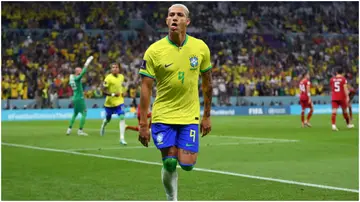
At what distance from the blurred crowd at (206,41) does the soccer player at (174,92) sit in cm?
3267

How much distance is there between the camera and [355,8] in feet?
194

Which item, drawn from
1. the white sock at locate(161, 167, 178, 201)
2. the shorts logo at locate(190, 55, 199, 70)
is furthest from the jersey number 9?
the white sock at locate(161, 167, 178, 201)

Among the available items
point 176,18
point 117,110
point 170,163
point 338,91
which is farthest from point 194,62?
point 338,91

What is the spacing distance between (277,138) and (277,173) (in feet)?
31.5

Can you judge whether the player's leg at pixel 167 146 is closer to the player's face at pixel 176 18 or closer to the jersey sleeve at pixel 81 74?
the player's face at pixel 176 18

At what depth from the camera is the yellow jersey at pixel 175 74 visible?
342 inches

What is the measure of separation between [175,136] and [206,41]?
144ft

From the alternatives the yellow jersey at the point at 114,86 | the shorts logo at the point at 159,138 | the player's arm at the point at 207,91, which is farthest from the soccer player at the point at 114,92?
the shorts logo at the point at 159,138

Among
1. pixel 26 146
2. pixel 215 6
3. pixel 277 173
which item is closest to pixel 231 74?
pixel 215 6

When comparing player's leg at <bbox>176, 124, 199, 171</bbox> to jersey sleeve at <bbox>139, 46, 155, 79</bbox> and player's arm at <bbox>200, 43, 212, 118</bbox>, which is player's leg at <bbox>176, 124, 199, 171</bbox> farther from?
jersey sleeve at <bbox>139, 46, 155, 79</bbox>

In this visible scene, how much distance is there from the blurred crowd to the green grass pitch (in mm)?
22009

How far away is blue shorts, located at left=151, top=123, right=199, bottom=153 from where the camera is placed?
8828 millimetres

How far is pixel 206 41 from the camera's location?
52.5 meters

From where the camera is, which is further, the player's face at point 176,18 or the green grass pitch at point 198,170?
the green grass pitch at point 198,170
